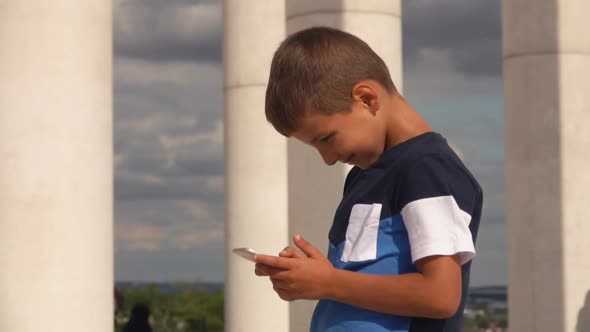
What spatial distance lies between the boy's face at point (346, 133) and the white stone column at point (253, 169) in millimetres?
72568

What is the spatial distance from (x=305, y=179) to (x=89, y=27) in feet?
95.3

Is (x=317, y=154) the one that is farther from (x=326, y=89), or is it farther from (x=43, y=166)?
(x=326, y=89)

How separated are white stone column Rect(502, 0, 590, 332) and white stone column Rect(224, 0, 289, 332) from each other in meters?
22.5

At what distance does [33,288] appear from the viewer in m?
40.2

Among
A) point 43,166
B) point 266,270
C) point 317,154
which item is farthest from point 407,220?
point 317,154

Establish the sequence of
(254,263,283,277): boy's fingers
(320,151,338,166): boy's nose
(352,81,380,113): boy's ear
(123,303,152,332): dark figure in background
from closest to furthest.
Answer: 1. (254,263,283,277): boy's fingers
2. (352,81,380,113): boy's ear
3. (320,151,338,166): boy's nose
4. (123,303,152,332): dark figure in background

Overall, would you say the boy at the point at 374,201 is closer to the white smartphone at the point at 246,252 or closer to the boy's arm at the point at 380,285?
the boy's arm at the point at 380,285

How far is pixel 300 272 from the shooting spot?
19.0 meters

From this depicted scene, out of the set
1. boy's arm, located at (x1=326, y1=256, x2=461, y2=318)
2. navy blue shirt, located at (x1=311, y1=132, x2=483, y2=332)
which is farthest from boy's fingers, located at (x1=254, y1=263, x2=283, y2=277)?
navy blue shirt, located at (x1=311, y1=132, x2=483, y2=332)

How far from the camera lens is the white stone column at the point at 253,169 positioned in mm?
92812

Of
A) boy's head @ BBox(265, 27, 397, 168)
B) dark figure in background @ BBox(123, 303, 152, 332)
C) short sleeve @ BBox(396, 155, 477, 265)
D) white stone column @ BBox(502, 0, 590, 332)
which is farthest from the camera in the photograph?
dark figure in background @ BBox(123, 303, 152, 332)

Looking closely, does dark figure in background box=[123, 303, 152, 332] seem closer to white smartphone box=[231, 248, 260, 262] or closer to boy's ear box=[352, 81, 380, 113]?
white smartphone box=[231, 248, 260, 262]

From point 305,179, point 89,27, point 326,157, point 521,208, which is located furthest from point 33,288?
point 521,208

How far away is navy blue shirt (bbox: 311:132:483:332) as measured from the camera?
18797 millimetres
